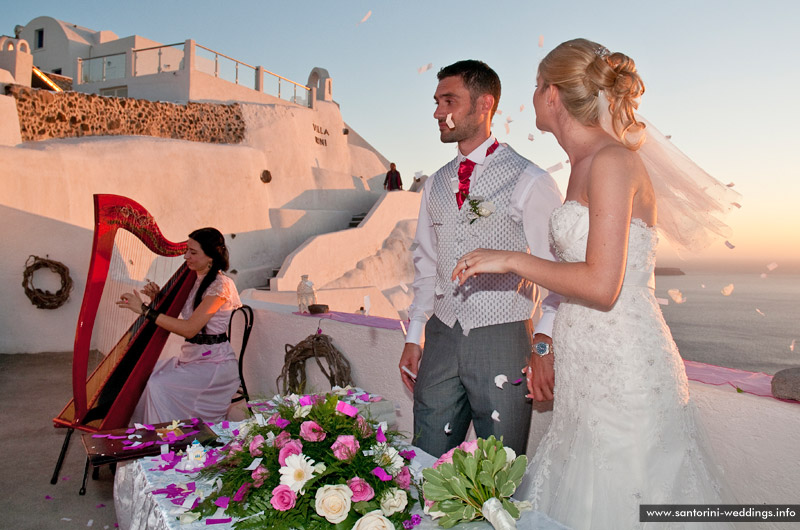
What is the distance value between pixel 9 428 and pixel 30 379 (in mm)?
2378

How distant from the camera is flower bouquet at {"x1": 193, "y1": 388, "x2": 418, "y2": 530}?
146cm

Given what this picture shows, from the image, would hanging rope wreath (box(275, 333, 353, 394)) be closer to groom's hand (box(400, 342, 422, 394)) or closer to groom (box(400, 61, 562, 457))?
groom's hand (box(400, 342, 422, 394))

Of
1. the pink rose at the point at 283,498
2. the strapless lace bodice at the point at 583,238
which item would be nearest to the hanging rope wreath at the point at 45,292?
the pink rose at the point at 283,498

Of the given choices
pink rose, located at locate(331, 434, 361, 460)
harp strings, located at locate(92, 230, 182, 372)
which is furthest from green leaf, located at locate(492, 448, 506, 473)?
harp strings, located at locate(92, 230, 182, 372)

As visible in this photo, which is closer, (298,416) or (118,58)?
(298,416)

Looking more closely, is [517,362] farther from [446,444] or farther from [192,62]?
[192,62]

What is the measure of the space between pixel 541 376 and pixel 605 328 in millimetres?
327

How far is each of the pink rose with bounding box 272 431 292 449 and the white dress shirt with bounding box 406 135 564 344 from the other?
881 millimetres

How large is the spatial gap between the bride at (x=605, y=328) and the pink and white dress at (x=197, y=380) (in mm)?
2825

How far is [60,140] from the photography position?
11.8 meters

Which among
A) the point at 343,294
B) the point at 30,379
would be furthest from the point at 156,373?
the point at 343,294

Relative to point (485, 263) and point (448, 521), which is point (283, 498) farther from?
point (485, 263)

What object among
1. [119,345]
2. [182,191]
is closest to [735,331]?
[182,191]

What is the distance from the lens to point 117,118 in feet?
45.5
